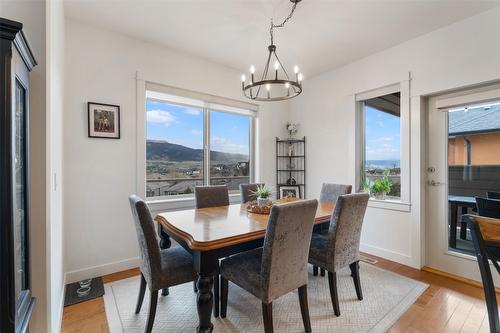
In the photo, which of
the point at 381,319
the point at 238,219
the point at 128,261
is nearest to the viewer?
the point at 381,319

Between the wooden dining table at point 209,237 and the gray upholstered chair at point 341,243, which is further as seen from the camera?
the gray upholstered chair at point 341,243

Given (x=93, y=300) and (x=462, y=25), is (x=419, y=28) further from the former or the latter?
(x=93, y=300)

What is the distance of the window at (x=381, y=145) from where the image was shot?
3215 mm

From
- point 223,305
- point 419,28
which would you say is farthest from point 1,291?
point 419,28

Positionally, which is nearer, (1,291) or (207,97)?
(1,291)

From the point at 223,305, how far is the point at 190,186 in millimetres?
1925

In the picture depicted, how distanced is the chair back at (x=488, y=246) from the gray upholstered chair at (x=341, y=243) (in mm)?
799

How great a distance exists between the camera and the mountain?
3.23 metres

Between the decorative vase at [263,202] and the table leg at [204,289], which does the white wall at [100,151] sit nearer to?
the decorative vase at [263,202]

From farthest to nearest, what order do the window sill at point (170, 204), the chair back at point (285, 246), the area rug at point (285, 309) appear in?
1. the window sill at point (170, 204)
2. the area rug at point (285, 309)
3. the chair back at point (285, 246)

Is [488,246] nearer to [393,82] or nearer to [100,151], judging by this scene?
[393,82]

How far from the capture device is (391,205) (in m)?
3.14

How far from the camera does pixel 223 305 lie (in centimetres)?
195

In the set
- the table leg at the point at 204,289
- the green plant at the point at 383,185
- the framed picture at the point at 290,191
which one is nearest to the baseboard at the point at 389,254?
the green plant at the point at 383,185
